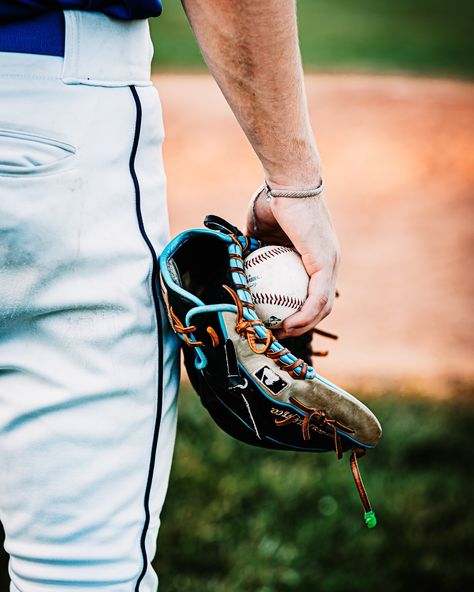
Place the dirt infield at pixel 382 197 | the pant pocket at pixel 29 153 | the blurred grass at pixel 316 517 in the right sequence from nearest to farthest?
the pant pocket at pixel 29 153 → the blurred grass at pixel 316 517 → the dirt infield at pixel 382 197

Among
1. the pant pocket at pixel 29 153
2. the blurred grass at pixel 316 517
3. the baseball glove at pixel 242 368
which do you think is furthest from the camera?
the blurred grass at pixel 316 517

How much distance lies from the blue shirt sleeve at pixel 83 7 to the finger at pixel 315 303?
43 cm

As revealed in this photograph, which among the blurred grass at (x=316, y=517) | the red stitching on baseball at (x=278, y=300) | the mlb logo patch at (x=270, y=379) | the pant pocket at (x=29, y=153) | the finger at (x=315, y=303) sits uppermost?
the pant pocket at (x=29, y=153)

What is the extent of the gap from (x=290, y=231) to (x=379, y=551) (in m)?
1.28

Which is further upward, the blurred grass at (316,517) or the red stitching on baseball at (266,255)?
the red stitching on baseball at (266,255)

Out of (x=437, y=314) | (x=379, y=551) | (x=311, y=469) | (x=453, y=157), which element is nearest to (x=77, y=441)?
(x=379, y=551)

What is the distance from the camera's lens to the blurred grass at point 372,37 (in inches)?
373

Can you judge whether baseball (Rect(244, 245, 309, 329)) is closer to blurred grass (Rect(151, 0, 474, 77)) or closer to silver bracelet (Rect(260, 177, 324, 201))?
silver bracelet (Rect(260, 177, 324, 201))

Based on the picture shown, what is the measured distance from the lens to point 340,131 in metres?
6.62

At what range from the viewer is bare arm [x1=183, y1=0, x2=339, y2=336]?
974 mm

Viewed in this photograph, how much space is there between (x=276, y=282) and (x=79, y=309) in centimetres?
34

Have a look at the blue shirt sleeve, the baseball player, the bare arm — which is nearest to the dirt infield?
the bare arm

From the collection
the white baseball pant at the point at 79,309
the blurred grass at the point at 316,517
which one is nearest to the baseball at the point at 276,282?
the white baseball pant at the point at 79,309

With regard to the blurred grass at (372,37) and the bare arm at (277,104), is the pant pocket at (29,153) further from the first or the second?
the blurred grass at (372,37)
